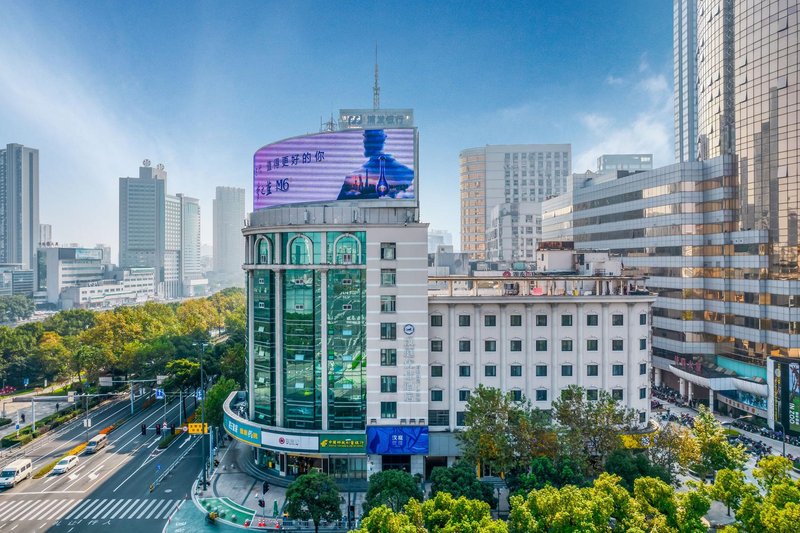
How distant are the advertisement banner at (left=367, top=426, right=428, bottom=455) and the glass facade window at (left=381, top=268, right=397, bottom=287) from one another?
13.2 metres

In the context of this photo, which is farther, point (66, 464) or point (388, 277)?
point (66, 464)

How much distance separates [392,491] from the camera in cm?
3325

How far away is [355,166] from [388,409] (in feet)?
76.3

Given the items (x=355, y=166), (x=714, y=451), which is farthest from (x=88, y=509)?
(x=714, y=451)

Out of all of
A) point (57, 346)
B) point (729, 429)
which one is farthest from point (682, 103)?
point (57, 346)

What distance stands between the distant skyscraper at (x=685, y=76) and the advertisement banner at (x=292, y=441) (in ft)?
553

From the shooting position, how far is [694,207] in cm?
7069

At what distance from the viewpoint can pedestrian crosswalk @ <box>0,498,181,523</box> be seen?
135ft

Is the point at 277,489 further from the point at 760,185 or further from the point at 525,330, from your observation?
the point at 760,185

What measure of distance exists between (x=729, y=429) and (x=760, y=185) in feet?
102

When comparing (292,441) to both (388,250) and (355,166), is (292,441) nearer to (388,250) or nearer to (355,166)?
(388,250)

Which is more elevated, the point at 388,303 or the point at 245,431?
Result: the point at 388,303

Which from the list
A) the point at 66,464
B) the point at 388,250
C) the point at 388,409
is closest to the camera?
the point at 388,409

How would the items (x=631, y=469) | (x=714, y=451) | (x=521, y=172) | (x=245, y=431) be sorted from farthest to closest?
(x=521, y=172) < (x=245, y=431) < (x=714, y=451) < (x=631, y=469)
